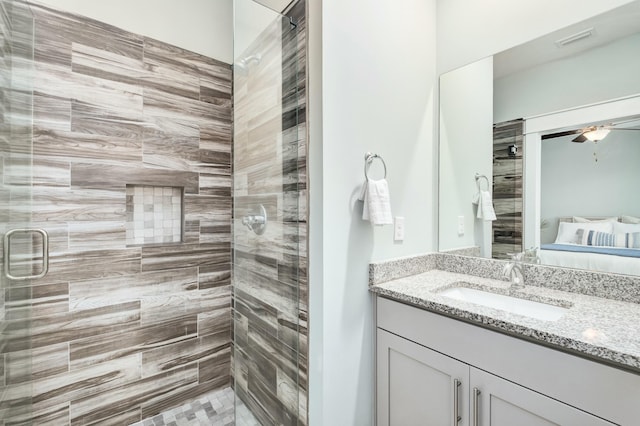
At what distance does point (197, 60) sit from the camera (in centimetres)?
211

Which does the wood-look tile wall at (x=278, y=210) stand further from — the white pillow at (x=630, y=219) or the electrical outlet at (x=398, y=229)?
the white pillow at (x=630, y=219)

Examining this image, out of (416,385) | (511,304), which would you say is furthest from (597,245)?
(416,385)

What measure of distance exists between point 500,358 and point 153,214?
204 centimetres

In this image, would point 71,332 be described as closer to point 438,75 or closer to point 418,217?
point 418,217

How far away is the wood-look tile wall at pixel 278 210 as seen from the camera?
1.30 metres

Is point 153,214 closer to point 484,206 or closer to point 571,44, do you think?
point 484,206

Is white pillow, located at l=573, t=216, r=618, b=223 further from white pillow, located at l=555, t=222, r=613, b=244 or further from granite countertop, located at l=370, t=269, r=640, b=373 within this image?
granite countertop, located at l=370, t=269, r=640, b=373

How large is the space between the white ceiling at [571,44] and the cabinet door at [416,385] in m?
1.42

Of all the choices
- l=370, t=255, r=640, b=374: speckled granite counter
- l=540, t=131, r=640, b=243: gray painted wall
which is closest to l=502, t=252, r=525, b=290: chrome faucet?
l=370, t=255, r=640, b=374: speckled granite counter

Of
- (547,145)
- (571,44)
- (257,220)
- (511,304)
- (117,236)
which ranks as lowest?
(511,304)

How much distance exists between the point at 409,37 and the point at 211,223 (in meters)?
1.76

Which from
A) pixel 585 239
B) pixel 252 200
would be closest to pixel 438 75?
pixel 585 239

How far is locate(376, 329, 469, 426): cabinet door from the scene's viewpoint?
110 cm

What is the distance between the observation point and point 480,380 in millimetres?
1033
